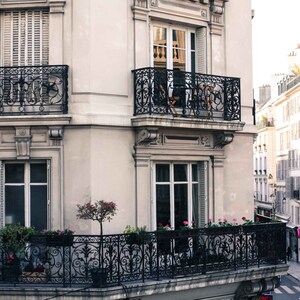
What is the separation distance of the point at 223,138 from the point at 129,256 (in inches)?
155

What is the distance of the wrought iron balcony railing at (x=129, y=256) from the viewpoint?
554 inches

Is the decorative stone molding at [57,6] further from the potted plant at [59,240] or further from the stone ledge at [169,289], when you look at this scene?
the stone ledge at [169,289]

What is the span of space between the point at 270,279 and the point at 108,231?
403cm

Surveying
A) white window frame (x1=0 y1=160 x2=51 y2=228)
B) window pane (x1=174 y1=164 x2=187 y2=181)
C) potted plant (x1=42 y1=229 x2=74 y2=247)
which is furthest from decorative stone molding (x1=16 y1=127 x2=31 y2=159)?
window pane (x1=174 y1=164 x2=187 y2=181)

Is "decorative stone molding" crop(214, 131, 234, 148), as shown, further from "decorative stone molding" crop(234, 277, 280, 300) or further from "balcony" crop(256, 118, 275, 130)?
"balcony" crop(256, 118, 275, 130)

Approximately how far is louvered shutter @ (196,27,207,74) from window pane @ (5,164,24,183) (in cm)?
472

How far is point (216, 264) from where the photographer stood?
15.7 m

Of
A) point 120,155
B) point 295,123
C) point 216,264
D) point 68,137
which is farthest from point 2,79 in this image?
point 295,123

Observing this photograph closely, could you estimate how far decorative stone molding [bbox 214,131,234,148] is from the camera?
17.0 metres

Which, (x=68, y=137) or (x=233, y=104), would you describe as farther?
(x=233, y=104)

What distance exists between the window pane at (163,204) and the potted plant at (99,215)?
6.11 feet

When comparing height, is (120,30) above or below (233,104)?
above

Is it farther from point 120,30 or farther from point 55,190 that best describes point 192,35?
point 55,190

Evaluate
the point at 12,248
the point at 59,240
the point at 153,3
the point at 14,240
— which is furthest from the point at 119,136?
the point at 12,248
